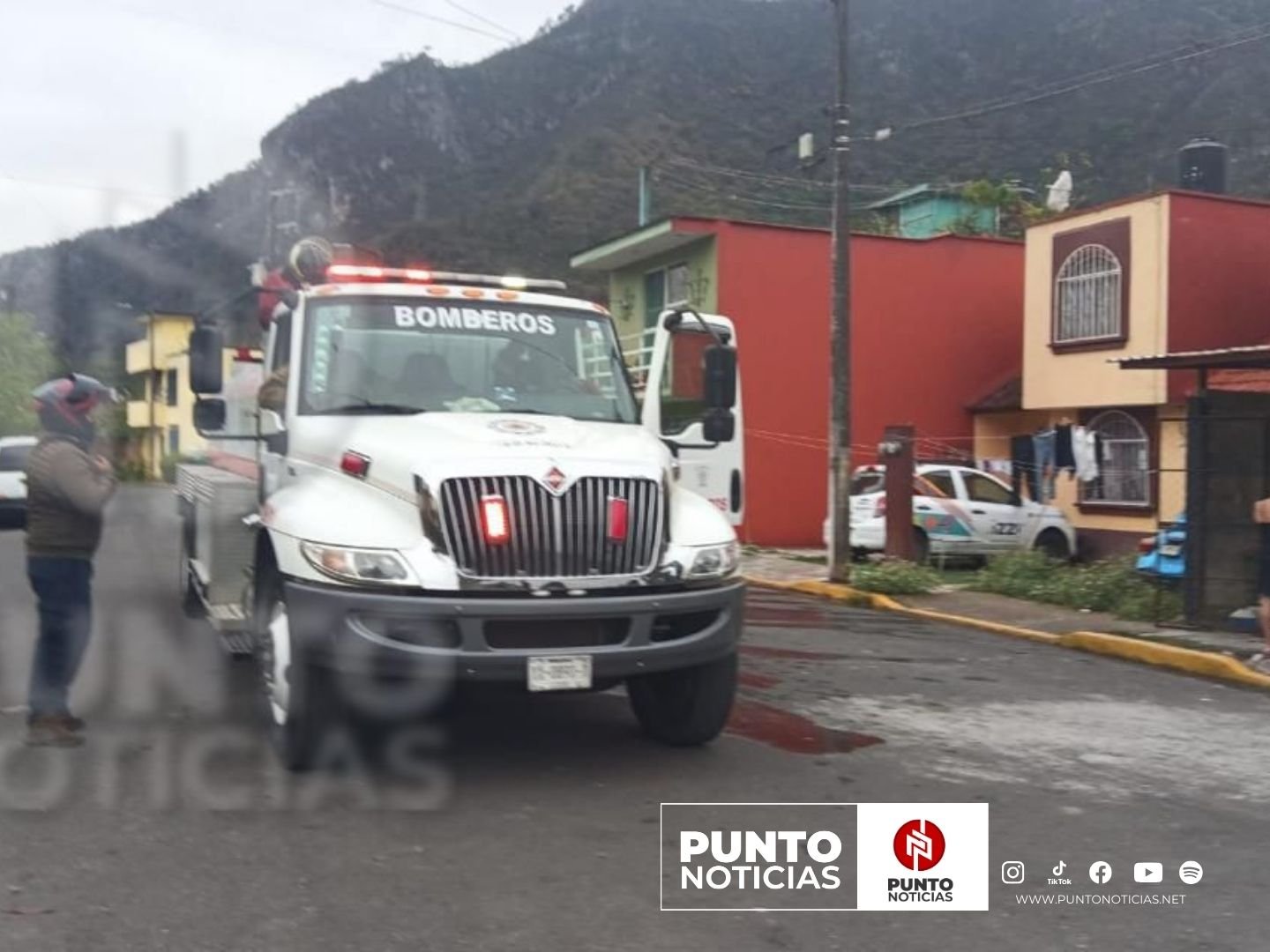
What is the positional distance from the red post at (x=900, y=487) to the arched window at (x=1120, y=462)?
4.24 meters

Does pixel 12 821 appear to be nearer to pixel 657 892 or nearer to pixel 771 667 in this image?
pixel 657 892

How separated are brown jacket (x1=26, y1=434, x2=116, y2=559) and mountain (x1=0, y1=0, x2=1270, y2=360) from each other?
18.8 m

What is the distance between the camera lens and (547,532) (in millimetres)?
6184

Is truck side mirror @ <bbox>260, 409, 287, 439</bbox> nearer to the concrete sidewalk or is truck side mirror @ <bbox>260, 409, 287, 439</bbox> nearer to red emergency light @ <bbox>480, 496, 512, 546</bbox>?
red emergency light @ <bbox>480, 496, 512, 546</bbox>

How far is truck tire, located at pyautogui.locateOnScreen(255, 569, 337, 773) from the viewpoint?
6.20 metres

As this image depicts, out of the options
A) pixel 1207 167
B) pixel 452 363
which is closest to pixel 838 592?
pixel 452 363

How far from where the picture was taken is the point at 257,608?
23.5 ft

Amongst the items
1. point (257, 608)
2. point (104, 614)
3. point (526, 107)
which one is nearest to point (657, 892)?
point (257, 608)

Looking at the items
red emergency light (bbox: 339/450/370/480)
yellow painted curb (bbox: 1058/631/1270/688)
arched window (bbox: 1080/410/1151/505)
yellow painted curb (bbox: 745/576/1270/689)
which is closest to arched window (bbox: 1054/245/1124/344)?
arched window (bbox: 1080/410/1151/505)

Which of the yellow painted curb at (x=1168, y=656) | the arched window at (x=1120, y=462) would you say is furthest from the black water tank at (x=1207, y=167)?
the yellow painted curb at (x=1168, y=656)

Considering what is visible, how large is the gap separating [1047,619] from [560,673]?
329 inches

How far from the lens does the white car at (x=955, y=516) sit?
61.0ft

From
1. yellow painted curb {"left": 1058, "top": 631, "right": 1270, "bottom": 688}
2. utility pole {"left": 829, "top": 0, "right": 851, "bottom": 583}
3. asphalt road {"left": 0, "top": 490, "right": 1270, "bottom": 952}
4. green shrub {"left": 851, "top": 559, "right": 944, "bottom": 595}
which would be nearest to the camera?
asphalt road {"left": 0, "top": 490, "right": 1270, "bottom": 952}

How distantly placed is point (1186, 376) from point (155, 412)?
44.3 ft
